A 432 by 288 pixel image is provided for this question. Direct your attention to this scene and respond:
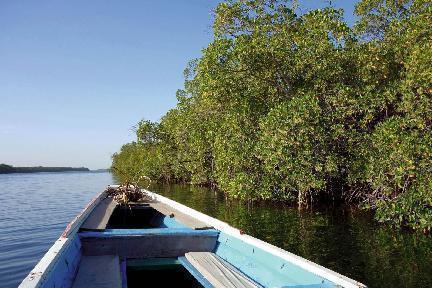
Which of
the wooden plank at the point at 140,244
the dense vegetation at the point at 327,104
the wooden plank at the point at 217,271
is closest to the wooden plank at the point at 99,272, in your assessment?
the wooden plank at the point at 140,244

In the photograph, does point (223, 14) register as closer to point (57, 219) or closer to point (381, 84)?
point (381, 84)

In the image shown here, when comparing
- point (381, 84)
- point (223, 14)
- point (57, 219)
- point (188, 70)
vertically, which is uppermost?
point (188, 70)

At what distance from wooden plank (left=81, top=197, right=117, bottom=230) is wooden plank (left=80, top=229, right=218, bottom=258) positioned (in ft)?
2.31

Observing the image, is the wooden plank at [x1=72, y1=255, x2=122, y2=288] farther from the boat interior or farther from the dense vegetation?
the dense vegetation

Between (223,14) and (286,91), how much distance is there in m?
5.33

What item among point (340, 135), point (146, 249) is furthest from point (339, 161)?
point (146, 249)

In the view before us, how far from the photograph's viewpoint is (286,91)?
2078cm

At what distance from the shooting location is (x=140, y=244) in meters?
7.54

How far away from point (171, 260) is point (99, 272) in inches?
61.3

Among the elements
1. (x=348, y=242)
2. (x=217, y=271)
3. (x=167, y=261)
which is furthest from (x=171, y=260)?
(x=348, y=242)

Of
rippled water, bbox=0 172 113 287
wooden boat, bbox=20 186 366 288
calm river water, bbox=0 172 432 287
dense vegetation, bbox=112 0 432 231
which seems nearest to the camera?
wooden boat, bbox=20 186 366 288

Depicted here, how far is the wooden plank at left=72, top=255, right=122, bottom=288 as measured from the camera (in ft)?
19.0

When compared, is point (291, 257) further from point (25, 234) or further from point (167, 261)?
point (25, 234)

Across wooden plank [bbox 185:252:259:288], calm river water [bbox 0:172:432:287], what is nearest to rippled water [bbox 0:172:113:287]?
calm river water [bbox 0:172:432:287]
